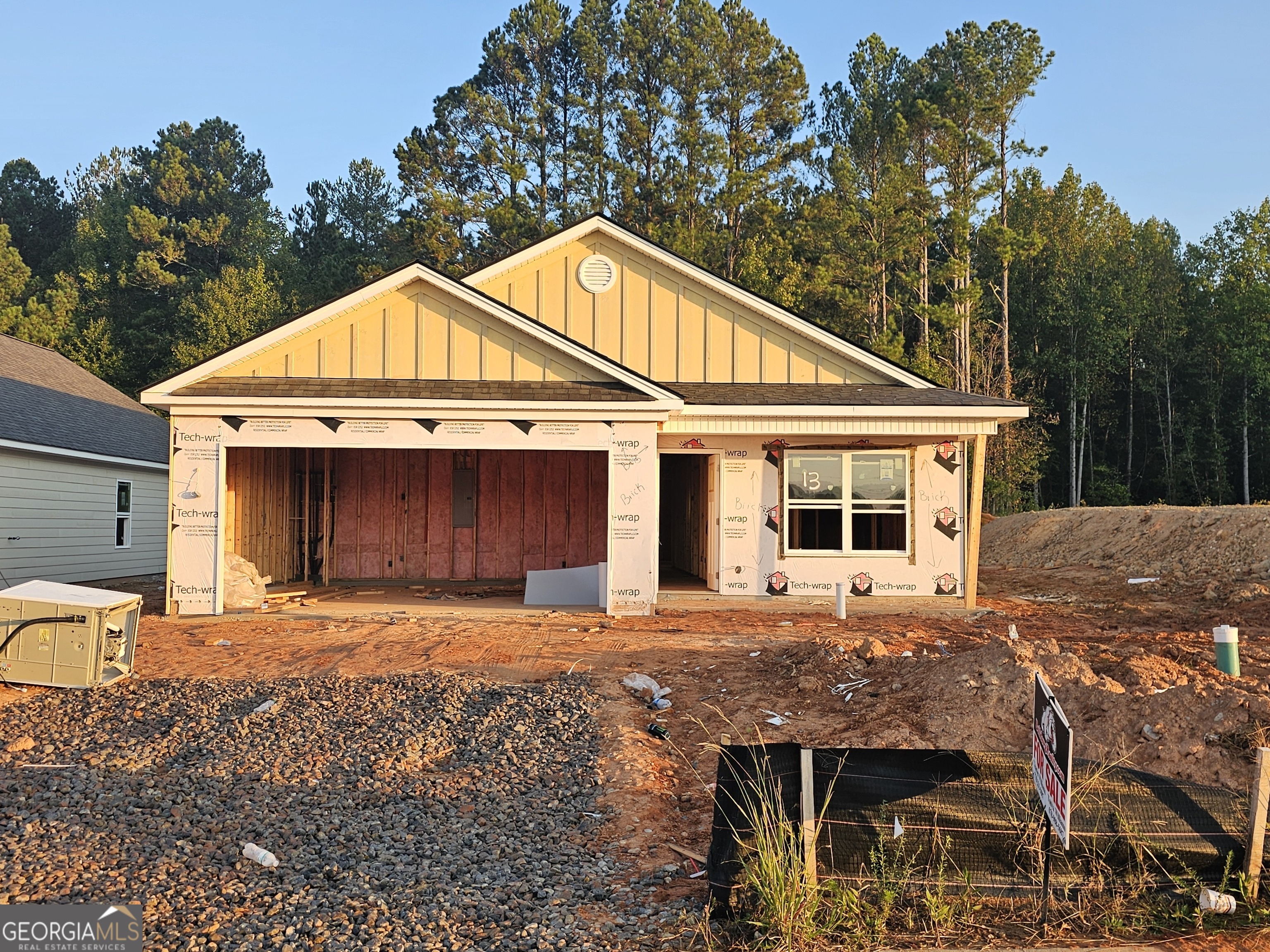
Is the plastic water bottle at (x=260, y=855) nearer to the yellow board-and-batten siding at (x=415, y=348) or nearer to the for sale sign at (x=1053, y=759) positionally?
the for sale sign at (x=1053, y=759)

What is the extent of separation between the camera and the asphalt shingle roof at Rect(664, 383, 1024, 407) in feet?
45.0

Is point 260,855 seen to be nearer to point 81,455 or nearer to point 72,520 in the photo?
point 81,455

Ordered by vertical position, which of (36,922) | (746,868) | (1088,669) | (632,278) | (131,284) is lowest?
(36,922)

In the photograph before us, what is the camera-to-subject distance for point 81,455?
17.7 meters

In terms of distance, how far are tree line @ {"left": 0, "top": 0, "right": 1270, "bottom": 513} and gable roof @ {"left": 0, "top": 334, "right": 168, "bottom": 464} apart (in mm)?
10539

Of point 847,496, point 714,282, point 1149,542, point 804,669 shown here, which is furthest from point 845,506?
point 1149,542

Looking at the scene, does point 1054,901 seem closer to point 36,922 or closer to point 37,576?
point 36,922

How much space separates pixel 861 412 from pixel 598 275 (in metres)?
5.29

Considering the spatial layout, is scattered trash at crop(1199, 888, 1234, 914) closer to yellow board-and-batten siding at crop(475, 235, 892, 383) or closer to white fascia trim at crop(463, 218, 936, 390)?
white fascia trim at crop(463, 218, 936, 390)

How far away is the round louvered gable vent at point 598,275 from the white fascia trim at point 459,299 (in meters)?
2.85

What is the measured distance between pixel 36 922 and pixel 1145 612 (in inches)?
583

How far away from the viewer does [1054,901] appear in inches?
184

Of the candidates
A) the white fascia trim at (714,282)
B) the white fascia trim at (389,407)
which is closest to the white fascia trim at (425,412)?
the white fascia trim at (389,407)

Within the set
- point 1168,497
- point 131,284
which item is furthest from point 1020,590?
point 131,284
